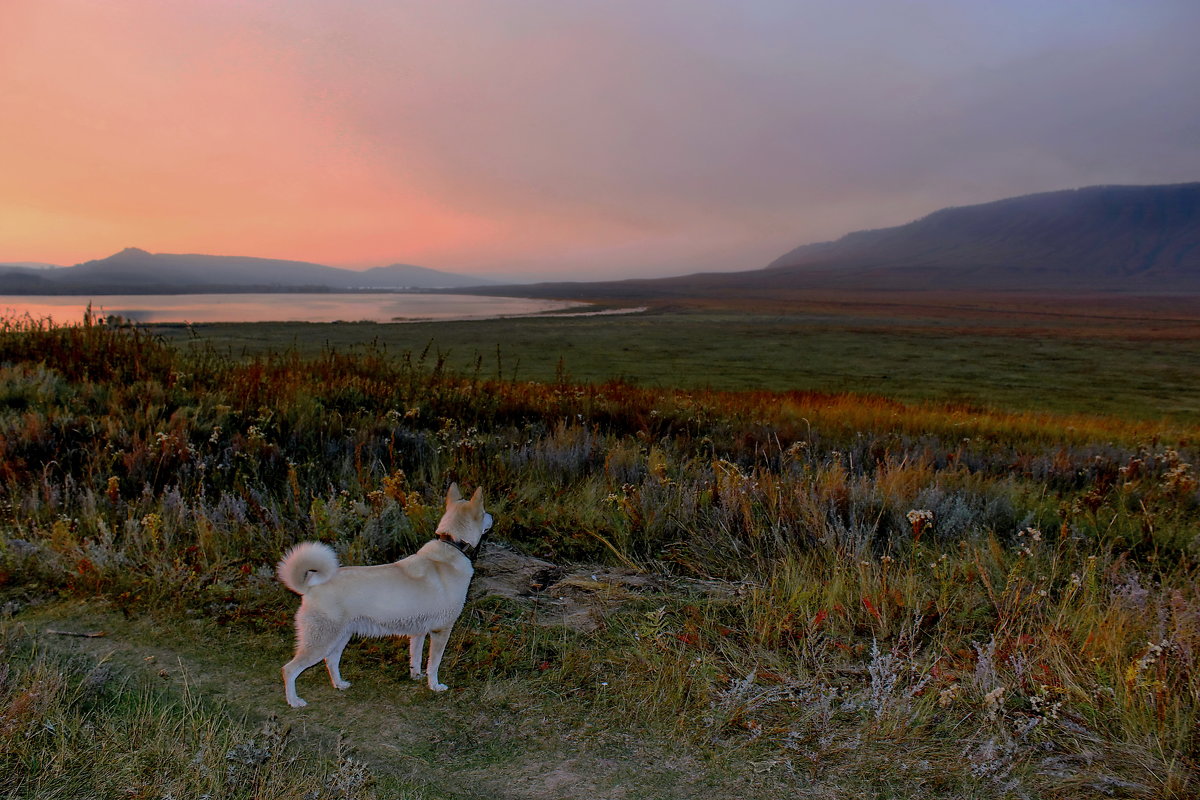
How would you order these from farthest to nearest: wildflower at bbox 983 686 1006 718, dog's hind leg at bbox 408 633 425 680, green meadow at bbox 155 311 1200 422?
green meadow at bbox 155 311 1200 422, dog's hind leg at bbox 408 633 425 680, wildflower at bbox 983 686 1006 718

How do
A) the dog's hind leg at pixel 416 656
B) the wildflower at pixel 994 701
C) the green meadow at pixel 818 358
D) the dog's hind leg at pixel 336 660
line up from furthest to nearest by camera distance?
the green meadow at pixel 818 358 → the dog's hind leg at pixel 416 656 → the wildflower at pixel 994 701 → the dog's hind leg at pixel 336 660

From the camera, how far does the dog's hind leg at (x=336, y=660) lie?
2771mm

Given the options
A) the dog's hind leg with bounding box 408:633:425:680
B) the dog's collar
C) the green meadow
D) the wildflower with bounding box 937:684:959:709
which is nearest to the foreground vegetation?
the wildflower with bounding box 937:684:959:709

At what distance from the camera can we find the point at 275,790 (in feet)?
7.93

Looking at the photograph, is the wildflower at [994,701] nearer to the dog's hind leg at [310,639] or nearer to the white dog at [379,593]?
the white dog at [379,593]

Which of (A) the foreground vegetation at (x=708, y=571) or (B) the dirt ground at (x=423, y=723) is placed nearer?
(B) the dirt ground at (x=423, y=723)

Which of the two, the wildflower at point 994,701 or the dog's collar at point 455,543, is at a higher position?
the dog's collar at point 455,543

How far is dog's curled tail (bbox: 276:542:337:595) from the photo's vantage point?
98.6 inches

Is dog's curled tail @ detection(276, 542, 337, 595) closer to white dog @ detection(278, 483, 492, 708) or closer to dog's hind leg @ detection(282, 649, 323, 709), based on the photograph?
white dog @ detection(278, 483, 492, 708)

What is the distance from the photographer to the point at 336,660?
2961 millimetres

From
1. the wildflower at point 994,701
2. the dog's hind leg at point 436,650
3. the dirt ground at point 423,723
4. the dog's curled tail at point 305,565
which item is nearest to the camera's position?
the dog's curled tail at point 305,565

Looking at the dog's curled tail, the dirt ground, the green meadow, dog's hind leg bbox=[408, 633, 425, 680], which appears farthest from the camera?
the green meadow

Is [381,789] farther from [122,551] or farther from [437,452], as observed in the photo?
[437,452]

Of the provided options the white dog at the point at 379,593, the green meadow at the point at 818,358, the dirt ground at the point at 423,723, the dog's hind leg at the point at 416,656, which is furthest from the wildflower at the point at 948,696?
the green meadow at the point at 818,358
